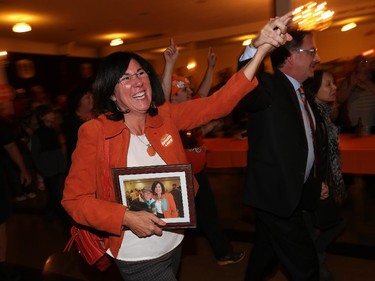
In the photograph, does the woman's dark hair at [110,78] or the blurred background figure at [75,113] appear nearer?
the woman's dark hair at [110,78]

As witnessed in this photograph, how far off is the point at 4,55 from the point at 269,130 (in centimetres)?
1147

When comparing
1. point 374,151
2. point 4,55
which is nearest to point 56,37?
point 4,55

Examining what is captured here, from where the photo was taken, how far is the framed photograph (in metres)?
1.56

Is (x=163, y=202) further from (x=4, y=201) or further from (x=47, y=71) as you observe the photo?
(x=47, y=71)

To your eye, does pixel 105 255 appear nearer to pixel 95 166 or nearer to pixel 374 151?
pixel 95 166

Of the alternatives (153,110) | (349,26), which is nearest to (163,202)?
(153,110)

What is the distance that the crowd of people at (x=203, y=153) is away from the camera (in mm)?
1610

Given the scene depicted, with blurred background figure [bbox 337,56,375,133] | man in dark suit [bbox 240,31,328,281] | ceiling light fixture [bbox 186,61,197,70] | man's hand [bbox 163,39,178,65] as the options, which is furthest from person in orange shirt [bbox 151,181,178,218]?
ceiling light fixture [bbox 186,61,197,70]

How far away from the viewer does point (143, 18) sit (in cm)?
1013

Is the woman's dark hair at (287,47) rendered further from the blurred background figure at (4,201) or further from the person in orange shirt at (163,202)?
the blurred background figure at (4,201)

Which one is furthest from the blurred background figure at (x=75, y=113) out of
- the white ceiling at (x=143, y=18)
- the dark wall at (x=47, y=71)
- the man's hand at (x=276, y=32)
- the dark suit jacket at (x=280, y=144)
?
the dark wall at (x=47, y=71)

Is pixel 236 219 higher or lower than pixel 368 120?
lower

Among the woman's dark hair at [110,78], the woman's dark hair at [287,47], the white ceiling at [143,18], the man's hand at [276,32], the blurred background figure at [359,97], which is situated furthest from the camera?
the white ceiling at [143,18]

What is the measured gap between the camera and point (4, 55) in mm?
11648
